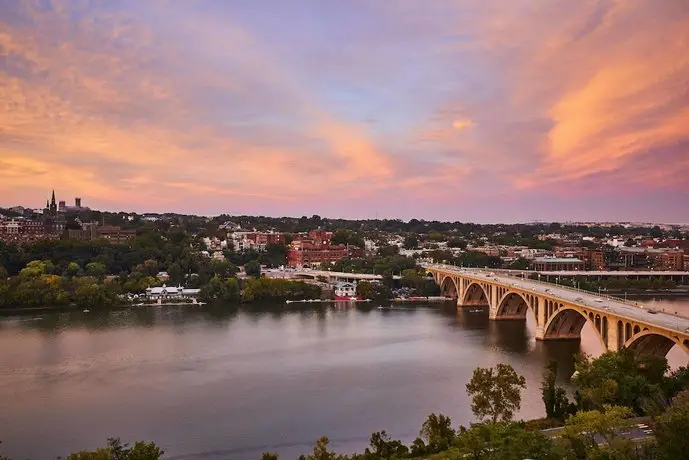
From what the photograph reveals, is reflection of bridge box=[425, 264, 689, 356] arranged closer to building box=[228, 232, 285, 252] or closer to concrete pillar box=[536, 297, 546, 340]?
concrete pillar box=[536, 297, 546, 340]

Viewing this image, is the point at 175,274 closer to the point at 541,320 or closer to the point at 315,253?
the point at 315,253

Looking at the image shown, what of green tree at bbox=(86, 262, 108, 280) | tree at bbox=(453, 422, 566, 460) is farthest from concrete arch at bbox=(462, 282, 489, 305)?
tree at bbox=(453, 422, 566, 460)

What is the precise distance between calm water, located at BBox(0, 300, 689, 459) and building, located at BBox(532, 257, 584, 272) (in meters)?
23.2

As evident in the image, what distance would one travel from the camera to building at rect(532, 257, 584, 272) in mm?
49856

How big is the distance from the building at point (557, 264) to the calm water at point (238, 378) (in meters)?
23.2

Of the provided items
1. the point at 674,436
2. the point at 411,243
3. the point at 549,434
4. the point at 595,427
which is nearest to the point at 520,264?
the point at 411,243

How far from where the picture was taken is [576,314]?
2261 centimetres

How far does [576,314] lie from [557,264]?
29467mm

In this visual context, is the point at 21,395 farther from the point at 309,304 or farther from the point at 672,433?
the point at 309,304

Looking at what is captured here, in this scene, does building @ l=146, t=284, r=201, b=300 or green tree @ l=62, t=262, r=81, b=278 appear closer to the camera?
building @ l=146, t=284, r=201, b=300

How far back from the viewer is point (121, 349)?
2159 centimetres

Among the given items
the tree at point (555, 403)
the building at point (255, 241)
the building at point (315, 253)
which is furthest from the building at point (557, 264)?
the tree at point (555, 403)

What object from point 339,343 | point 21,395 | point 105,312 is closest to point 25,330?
point 105,312

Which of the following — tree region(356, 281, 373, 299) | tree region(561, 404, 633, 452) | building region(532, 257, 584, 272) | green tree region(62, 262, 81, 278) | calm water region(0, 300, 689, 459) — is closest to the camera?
tree region(561, 404, 633, 452)
